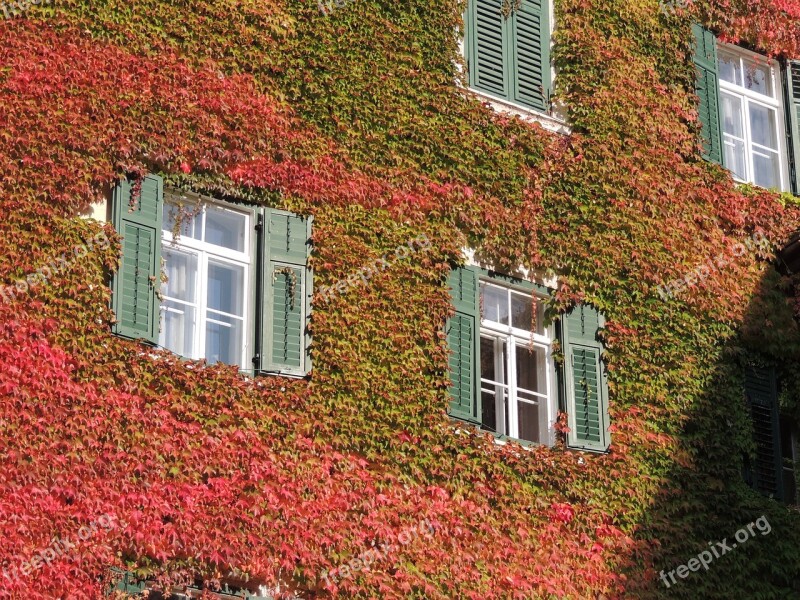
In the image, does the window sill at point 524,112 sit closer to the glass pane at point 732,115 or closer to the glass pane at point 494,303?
the glass pane at point 494,303

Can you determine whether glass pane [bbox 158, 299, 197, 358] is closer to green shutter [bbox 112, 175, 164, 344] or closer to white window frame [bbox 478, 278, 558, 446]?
green shutter [bbox 112, 175, 164, 344]

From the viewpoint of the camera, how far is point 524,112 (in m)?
16.0

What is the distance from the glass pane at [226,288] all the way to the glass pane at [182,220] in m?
0.29

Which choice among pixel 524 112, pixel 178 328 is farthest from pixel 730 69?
pixel 178 328

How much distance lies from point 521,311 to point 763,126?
440cm

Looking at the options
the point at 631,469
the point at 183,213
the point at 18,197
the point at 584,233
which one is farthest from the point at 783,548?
the point at 18,197

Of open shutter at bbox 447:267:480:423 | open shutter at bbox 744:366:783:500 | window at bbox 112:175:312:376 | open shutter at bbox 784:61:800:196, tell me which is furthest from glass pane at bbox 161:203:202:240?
open shutter at bbox 784:61:800:196

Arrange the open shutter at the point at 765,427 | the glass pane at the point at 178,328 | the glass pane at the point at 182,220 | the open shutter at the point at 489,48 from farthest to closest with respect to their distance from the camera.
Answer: the open shutter at the point at 489,48, the open shutter at the point at 765,427, the glass pane at the point at 182,220, the glass pane at the point at 178,328

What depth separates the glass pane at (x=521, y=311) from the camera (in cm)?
1516

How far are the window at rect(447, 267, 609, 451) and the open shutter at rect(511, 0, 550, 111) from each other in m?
2.08

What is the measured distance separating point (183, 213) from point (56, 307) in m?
1.61

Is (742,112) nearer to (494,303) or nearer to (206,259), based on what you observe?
(494,303)

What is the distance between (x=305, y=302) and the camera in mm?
13766

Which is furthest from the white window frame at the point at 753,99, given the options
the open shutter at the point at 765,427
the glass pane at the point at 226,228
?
the glass pane at the point at 226,228
